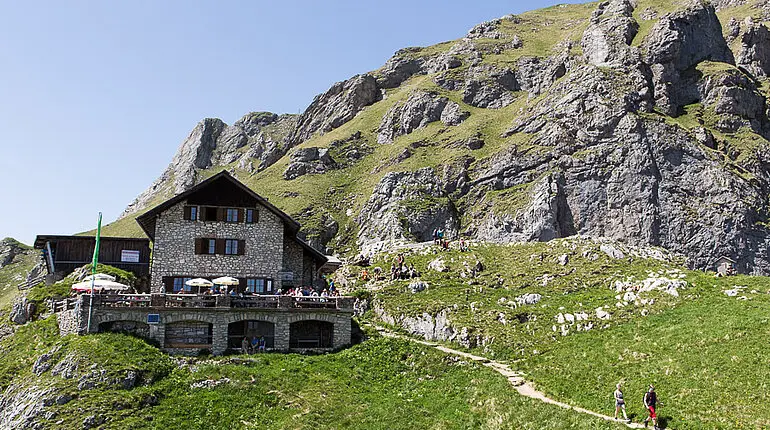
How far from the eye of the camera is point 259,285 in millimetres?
46875

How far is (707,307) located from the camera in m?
33.6

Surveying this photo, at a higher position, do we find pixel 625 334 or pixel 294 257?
pixel 294 257

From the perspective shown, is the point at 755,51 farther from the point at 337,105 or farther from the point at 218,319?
the point at 218,319

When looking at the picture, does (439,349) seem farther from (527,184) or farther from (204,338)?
(527,184)

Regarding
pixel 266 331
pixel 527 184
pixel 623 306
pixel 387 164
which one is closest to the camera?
pixel 623 306

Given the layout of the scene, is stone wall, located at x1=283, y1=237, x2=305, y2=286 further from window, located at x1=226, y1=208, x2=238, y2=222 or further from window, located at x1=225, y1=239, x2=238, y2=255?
window, located at x1=226, y1=208, x2=238, y2=222

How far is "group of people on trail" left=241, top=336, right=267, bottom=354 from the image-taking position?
37219 mm

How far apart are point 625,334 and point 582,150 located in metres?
81.7

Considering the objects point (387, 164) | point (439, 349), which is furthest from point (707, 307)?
point (387, 164)

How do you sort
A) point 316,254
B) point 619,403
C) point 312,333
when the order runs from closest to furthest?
point 619,403
point 312,333
point 316,254

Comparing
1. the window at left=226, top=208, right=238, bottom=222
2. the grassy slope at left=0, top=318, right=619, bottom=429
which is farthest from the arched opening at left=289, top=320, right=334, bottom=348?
the window at left=226, top=208, right=238, bottom=222

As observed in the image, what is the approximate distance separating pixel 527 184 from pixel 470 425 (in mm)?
86087

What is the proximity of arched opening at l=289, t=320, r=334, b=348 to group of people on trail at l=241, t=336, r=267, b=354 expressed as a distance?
237 centimetres

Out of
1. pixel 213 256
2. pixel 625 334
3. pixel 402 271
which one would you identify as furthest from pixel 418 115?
pixel 625 334
